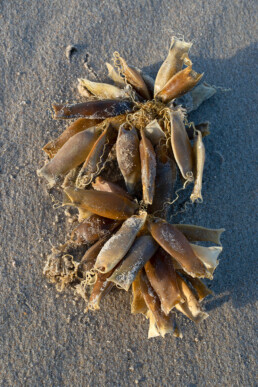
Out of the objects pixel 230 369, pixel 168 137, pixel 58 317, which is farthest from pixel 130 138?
pixel 230 369

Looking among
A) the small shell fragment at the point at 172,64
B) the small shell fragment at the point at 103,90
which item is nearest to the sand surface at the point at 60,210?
the small shell fragment at the point at 103,90

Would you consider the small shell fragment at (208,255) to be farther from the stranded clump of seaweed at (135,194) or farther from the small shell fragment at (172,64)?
the small shell fragment at (172,64)

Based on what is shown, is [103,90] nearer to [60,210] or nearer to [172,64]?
[172,64]

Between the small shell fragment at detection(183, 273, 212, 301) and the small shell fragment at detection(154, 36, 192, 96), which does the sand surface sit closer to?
the small shell fragment at detection(183, 273, 212, 301)

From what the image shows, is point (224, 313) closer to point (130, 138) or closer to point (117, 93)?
point (130, 138)

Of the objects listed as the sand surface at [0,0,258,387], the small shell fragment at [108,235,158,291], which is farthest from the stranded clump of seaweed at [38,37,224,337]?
the sand surface at [0,0,258,387]
